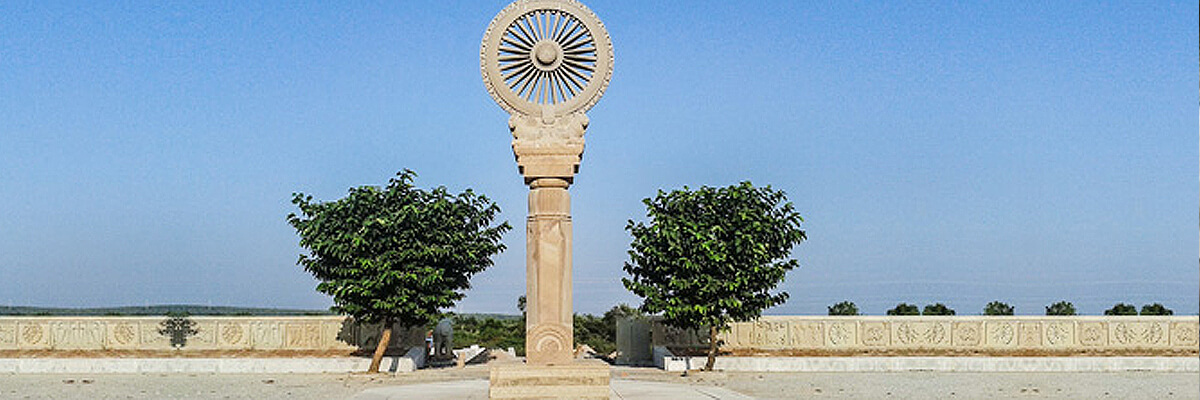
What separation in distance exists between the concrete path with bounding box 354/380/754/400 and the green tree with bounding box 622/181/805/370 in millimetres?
3976

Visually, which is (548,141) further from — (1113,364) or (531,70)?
(1113,364)

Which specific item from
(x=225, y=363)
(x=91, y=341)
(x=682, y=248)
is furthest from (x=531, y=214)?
(x=91, y=341)

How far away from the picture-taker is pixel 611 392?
18.4 m

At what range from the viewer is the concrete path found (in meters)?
18.2

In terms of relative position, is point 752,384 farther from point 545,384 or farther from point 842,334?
point 545,384

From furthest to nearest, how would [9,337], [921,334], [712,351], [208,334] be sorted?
[921,334] < [208,334] < [9,337] < [712,351]

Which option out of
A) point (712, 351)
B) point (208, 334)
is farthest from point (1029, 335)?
point (208, 334)

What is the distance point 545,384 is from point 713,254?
8.71 m

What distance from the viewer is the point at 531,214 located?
16.8m

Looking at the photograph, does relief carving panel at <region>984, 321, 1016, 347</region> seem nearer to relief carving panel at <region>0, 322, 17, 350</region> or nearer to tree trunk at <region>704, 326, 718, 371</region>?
tree trunk at <region>704, 326, 718, 371</region>

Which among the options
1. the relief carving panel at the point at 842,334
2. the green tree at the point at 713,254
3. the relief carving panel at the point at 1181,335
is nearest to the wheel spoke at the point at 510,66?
the green tree at the point at 713,254

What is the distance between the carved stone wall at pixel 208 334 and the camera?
28.0 meters

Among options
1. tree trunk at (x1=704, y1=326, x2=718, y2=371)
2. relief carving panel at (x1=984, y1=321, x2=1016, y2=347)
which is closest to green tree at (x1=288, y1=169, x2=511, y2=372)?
tree trunk at (x1=704, y1=326, x2=718, y2=371)

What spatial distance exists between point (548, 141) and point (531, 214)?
1168mm
